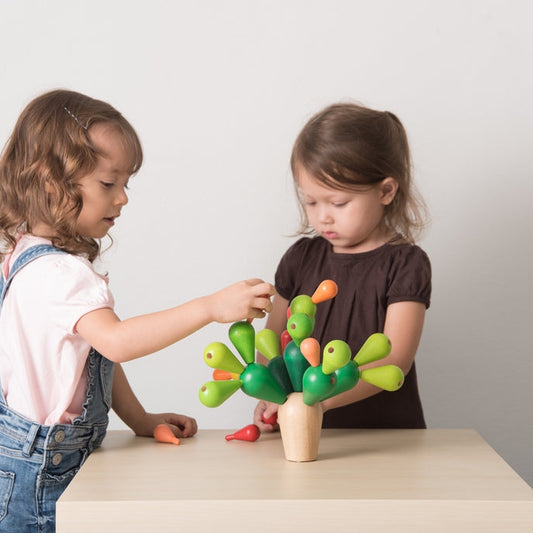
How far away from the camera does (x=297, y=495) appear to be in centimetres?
74

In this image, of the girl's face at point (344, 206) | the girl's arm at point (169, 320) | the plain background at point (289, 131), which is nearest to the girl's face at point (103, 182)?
the girl's arm at point (169, 320)

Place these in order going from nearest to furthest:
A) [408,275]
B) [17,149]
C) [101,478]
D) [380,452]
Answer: [101,478]
[380,452]
[17,149]
[408,275]

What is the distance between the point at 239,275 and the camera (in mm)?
1642

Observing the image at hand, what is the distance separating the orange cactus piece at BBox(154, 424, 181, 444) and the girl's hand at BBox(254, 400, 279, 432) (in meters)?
0.12

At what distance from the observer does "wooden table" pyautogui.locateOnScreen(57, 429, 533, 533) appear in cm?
73

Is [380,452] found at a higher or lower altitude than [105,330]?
lower

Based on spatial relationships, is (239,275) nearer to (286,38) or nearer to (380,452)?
(286,38)

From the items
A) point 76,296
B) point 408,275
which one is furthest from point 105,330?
→ point 408,275

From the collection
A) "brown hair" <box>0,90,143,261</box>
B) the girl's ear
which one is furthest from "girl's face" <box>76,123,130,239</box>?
the girl's ear

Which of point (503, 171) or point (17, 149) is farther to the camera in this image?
point (503, 171)

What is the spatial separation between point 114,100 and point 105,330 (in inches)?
35.3

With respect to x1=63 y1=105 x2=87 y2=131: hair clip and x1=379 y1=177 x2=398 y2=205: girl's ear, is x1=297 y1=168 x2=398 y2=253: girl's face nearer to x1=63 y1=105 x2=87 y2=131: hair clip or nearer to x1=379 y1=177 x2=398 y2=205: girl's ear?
x1=379 y1=177 x2=398 y2=205: girl's ear

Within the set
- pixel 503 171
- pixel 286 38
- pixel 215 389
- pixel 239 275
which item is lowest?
pixel 239 275

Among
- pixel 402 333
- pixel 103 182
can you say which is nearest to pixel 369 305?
pixel 402 333
